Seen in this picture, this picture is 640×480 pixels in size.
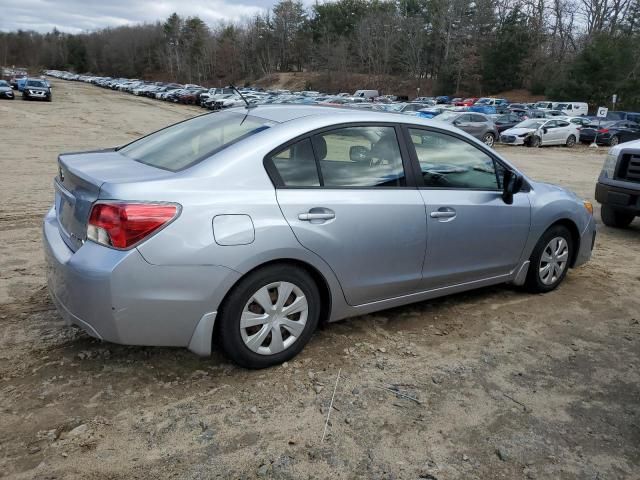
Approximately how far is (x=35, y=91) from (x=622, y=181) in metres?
42.2

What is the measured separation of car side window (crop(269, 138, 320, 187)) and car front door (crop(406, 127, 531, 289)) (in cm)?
85

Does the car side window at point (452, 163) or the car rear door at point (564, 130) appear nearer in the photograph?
the car side window at point (452, 163)

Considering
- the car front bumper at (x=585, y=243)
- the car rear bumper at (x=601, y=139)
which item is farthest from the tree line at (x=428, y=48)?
the car front bumper at (x=585, y=243)

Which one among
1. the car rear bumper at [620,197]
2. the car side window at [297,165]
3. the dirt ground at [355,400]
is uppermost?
the car side window at [297,165]

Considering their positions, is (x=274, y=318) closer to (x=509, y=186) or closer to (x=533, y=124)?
(x=509, y=186)

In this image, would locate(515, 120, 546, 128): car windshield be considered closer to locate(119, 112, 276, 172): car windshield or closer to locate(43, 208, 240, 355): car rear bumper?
locate(119, 112, 276, 172): car windshield

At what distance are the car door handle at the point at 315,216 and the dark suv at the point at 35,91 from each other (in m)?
43.1

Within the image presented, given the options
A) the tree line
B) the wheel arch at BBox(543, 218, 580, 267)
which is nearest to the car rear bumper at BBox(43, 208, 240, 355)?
the wheel arch at BBox(543, 218, 580, 267)

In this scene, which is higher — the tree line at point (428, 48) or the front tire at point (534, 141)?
the tree line at point (428, 48)

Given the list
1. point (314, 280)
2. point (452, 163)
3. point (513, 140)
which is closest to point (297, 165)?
point (314, 280)

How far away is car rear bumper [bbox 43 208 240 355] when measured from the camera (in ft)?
9.33

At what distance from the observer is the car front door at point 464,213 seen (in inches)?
155

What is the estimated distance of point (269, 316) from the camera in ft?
10.7

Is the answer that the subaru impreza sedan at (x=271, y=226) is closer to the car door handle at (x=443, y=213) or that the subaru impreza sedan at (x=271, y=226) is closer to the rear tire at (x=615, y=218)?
the car door handle at (x=443, y=213)
